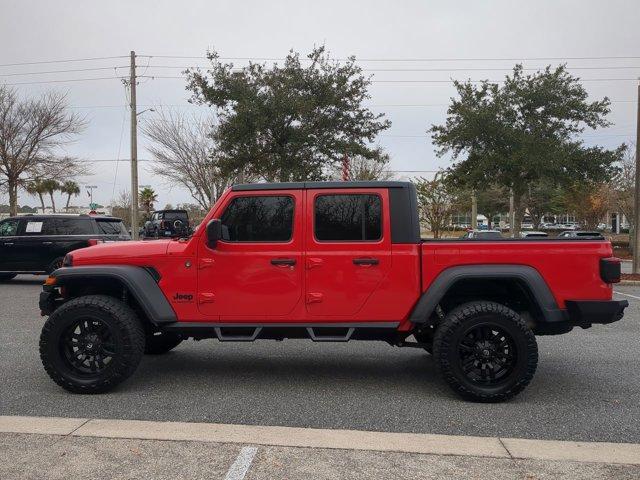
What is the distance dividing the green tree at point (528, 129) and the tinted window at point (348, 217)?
16.8 m

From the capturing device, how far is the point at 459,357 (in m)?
4.70

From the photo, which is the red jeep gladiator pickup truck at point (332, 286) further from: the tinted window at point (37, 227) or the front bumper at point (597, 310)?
the tinted window at point (37, 227)

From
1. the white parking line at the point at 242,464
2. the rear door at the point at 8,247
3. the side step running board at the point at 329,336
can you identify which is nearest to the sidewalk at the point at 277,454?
the white parking line at the point at 242,464

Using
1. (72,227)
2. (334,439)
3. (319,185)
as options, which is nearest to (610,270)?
(319,185)

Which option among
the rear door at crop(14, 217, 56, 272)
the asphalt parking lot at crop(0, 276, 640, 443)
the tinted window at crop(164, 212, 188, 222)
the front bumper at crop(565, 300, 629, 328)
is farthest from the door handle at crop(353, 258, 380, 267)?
the tinted window at crop(164, 212, 188, 222)

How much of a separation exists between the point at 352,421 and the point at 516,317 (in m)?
1.64

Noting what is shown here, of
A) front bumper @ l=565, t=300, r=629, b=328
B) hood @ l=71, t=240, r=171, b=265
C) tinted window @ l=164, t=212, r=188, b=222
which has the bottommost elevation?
front bumper @ l=565, t=300, r=629, b=328

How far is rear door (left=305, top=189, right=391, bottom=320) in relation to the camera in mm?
4820

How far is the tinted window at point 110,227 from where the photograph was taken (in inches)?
545

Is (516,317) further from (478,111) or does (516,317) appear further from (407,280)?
(478,111)

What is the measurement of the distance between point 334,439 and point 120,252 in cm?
261

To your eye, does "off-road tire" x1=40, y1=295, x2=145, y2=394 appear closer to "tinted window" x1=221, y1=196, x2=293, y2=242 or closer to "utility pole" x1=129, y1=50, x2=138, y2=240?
"tinted window" x1=221, y1=196, x2=293, y2=242

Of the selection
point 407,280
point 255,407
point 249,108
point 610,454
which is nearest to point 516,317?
point 407,280

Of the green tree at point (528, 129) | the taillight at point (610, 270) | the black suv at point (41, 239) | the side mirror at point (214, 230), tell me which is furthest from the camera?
the green tree at point (528, 129)
